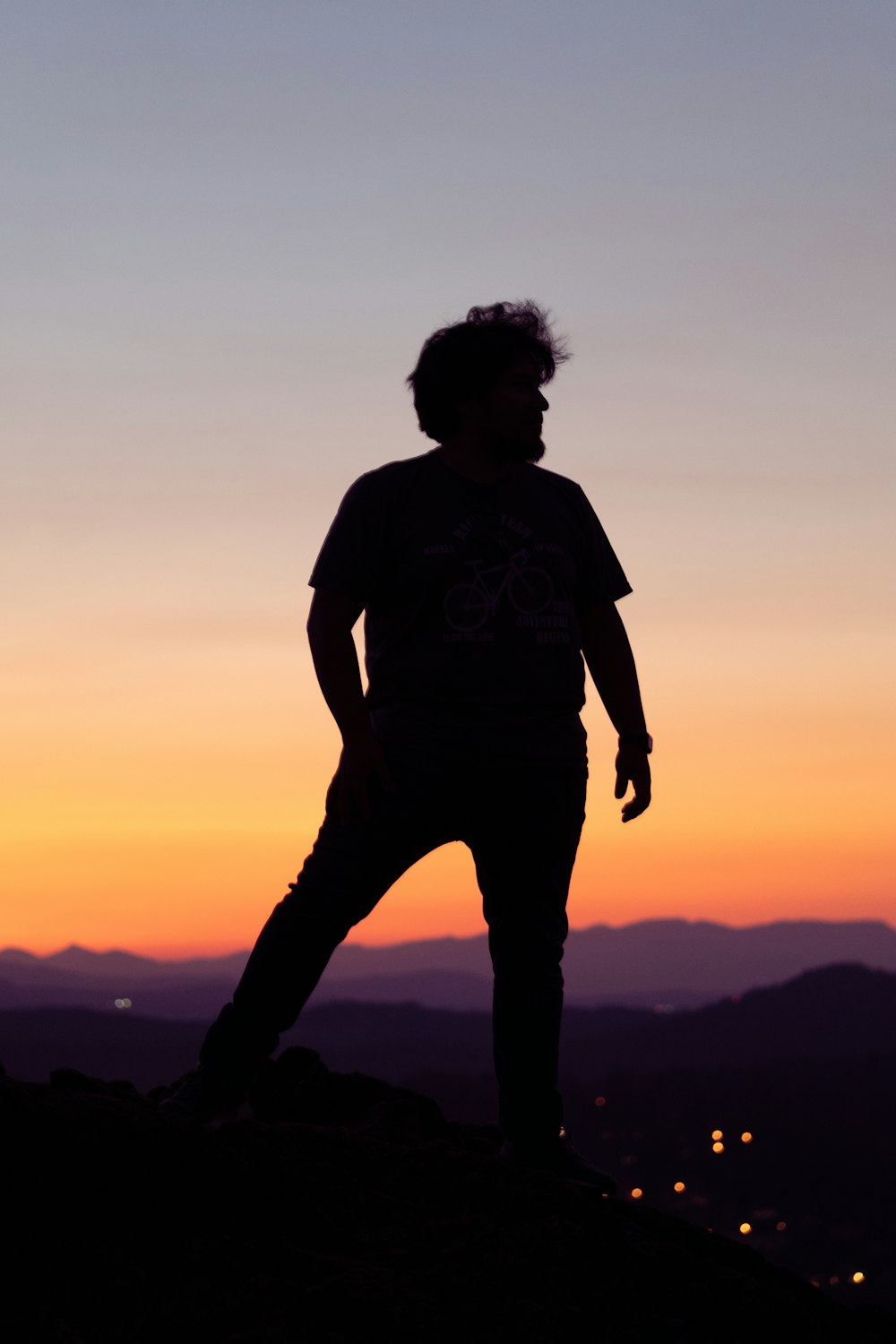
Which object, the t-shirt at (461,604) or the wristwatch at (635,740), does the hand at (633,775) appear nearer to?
the wristwatch at (635,740)

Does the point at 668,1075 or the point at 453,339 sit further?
the point at 668,1075

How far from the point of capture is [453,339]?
490cm

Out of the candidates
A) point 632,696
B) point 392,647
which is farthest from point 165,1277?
point 632,696

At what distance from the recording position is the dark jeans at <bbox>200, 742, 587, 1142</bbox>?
459cm

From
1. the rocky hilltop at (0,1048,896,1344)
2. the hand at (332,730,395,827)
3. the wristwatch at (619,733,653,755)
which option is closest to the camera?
the rocky hilltop at (0,1048,896,1344)

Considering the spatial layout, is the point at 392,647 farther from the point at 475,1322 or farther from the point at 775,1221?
the point at 775,1221

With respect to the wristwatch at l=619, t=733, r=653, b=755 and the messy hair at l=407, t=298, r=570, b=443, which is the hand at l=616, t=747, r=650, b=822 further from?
the messy hair at l=407, t=298, r=570, b=443

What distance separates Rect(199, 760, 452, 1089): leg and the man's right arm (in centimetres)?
7

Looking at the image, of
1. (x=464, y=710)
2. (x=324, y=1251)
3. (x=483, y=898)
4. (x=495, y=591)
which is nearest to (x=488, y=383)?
(x=495, y=591)

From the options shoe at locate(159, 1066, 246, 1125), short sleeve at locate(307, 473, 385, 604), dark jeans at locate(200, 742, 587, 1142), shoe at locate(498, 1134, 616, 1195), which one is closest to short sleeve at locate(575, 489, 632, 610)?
dark jeans at locate(200, 742, 587, 1142)

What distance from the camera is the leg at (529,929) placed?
188 inches

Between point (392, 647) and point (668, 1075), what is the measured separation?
191605mm

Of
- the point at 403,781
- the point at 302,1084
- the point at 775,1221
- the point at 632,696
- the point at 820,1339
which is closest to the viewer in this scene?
the point at 820,1339

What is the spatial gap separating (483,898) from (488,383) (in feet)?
5.31
